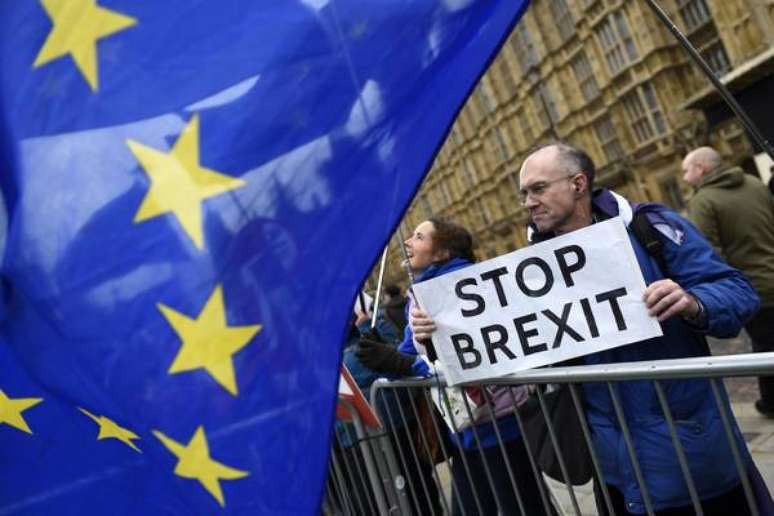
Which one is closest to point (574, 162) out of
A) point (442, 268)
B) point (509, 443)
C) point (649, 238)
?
point (649, 238)

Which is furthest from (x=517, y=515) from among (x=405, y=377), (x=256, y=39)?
(x=256, y=39)

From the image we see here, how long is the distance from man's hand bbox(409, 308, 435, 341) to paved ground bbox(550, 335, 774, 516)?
77.2 inches

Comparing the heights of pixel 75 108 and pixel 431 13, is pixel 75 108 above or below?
above

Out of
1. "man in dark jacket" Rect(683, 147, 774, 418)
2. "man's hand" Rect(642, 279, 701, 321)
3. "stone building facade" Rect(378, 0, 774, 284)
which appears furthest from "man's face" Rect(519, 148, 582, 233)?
"stone building facade" Rect(378, 0, 774, 284)

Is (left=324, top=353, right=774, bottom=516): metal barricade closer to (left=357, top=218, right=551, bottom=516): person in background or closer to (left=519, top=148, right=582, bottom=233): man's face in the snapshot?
(left=357, top=218, right=551, bottom=516): person in background

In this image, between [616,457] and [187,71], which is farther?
[616,457]

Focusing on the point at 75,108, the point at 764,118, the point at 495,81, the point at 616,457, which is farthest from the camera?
the point at 495,81

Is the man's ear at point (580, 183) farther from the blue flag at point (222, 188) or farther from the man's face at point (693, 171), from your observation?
the man's face at point (693, 171)

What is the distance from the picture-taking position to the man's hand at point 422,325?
2016mm

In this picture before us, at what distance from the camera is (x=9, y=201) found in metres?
1.65

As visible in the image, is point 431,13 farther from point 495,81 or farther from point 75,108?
point 495,81

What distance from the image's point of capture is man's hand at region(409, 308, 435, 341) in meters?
2.02

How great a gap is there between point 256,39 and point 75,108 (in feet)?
1.41

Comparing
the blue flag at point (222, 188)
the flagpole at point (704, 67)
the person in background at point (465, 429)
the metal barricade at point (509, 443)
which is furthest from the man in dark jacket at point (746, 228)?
the blue flag at point (222, 188)
